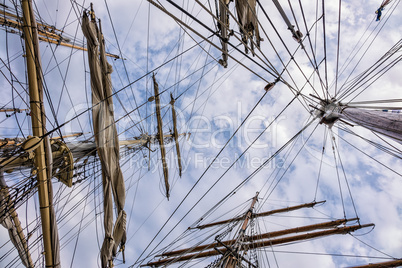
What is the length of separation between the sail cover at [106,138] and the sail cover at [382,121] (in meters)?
5.87

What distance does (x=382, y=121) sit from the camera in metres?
3.96

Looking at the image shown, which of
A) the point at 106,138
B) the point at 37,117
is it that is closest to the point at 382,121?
the point at 106,138

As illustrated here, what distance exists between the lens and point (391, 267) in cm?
785

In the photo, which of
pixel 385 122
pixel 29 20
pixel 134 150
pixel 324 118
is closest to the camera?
pixel 385 122

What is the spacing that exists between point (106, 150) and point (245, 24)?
587 centimetres

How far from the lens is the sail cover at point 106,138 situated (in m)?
5.70

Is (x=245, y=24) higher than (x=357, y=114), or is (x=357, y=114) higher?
(x=245, y=24)

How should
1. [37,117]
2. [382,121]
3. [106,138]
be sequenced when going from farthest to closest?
[106,138]
[37,117]
[382,121]

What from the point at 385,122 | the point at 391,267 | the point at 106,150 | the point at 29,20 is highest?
the point at 29,20

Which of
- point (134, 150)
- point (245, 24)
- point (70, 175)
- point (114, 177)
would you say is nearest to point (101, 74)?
point (114, 177)

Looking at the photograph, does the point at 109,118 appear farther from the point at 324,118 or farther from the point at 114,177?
the point at 324,118

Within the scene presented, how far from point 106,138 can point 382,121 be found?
6328 mm

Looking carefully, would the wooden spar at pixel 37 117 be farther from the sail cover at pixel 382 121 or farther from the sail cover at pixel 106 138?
the sail cover at pixel 382 121

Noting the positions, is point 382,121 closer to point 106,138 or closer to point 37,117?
point 106,138
